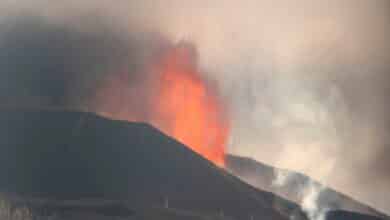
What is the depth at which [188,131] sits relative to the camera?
8.35m

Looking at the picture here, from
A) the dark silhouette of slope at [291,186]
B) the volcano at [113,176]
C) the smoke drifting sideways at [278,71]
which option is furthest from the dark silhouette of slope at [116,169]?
the smoke drifting sideways at [278,71]

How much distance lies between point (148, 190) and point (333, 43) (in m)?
3.03

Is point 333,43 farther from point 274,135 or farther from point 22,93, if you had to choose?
point 22,93

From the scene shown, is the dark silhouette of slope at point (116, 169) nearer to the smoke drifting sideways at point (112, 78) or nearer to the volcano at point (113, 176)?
the volcano at point (113, 176)

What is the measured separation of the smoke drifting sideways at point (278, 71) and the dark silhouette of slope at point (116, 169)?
0.38 metres

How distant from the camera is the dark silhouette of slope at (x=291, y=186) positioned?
26.6 ft

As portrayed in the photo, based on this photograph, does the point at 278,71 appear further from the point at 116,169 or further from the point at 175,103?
the point at 116,169

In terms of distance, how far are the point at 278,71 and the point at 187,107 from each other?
1.27 m

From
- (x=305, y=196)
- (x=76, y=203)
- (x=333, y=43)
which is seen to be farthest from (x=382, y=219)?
(x=76, y=203)

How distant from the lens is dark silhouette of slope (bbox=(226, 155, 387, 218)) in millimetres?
8109

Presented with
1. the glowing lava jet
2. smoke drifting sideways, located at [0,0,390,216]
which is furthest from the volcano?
smoke drifting sideways, located at [0,0,390,216]

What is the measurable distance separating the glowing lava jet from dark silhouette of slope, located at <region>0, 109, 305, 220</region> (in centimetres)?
19

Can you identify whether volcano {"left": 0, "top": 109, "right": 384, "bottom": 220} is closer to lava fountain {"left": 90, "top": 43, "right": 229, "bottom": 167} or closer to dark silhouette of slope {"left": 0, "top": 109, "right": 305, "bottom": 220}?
dark silhouette of slope {"left": 0, "top": 109, "right": 305, "bottom": 220}

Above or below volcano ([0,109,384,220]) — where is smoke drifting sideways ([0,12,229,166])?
above
